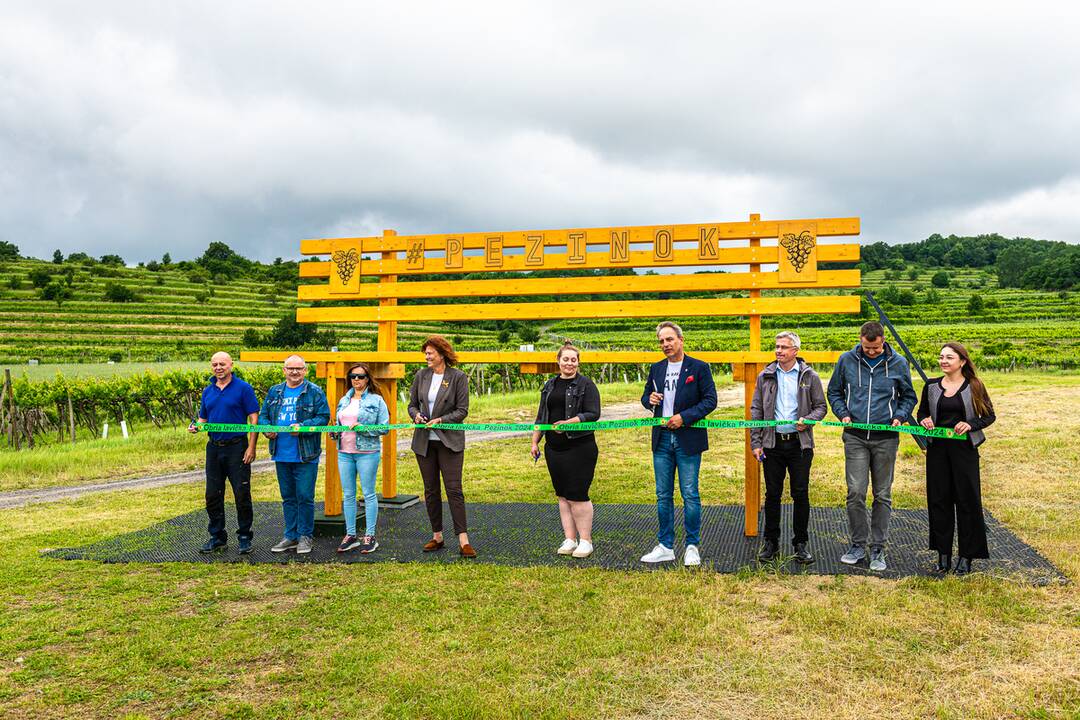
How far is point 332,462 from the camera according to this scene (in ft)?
23.2

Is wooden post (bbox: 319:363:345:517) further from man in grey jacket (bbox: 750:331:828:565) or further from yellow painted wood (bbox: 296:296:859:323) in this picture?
man in grey jacket (bbox: 750:331:828:565)

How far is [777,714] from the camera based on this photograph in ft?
10.1

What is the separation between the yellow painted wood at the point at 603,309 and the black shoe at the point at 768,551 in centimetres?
194

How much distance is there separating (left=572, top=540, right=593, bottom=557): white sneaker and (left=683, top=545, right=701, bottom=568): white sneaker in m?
0.71

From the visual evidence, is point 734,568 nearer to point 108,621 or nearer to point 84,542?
point 108,621

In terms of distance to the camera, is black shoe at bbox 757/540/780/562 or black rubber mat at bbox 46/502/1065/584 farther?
black shoe at bbox 757/540/780/562

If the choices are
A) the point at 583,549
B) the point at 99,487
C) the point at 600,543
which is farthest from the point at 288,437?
the point at 99,487

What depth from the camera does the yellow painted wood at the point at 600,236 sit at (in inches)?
250

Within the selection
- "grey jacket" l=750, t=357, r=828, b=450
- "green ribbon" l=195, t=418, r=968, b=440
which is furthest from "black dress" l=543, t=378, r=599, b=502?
"grey jacket" l=750, t=357, r=828, b=450

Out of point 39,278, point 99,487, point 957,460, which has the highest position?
point 39,278

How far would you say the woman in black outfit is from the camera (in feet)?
15.8

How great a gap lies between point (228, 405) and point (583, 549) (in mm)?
3064

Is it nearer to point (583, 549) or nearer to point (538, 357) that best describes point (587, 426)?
point (583, 549)

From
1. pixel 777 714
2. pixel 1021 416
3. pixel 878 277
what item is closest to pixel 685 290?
pixel 777 714
